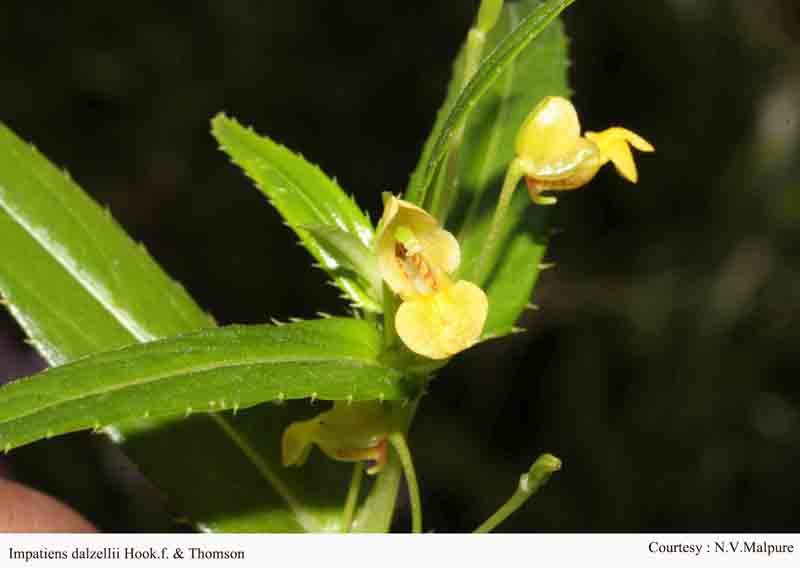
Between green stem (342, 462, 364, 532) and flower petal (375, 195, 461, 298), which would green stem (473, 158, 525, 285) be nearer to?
→ flower petal (375, 195, 461, 298)

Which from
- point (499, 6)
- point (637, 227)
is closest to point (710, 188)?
point (637, 227)

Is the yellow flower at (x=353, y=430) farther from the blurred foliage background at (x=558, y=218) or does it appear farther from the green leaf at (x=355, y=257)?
the blurred foliage background at (x=558, y=218)

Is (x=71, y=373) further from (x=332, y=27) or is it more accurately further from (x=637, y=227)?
(x=332, y=27)

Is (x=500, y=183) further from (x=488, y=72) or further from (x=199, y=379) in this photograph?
(x=199, y=379)

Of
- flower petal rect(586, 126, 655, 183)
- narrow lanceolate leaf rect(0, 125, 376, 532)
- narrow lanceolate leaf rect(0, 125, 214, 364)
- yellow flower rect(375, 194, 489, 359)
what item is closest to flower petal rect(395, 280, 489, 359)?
yellow flower rect(375, 194, 489, 359)

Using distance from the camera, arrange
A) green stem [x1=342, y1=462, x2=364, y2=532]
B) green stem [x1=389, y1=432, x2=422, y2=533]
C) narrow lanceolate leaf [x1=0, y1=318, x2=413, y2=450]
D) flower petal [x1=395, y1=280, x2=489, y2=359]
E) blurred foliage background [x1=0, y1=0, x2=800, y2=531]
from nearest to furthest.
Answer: narrow lanceolate leaf [x1=0, y1=318, x2=413, y2=450], flower petal [x1=395, y1=280, x2=489, y2=359], green stem [x1=389, y1=432, x2=422, y2=533], green stem [x1=342, y1=462, x2=364, y2=532], blurred foliage background [x1=0, y1=0, x2=800, y2=531]

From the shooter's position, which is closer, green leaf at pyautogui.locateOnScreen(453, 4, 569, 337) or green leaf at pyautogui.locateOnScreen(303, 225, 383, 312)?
green leaf at pyautogui.locateOnScreen(303, 225, 383, 312)

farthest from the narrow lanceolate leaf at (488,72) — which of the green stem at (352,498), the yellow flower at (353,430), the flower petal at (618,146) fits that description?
the green stem at (352,498)

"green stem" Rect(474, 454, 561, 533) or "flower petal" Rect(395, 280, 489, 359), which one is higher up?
"flower petal" Rect(395, 280, 489, 359)
